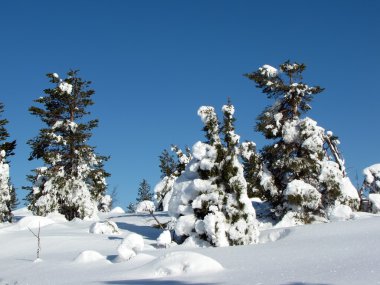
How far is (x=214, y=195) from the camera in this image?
57.9 feet

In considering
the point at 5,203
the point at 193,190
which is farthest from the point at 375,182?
the point at 5,203

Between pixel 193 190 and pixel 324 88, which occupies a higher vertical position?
pixel 324 88

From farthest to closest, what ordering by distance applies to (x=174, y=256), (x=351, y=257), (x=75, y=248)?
(x=75, y=248), (x=174, y=256), (x=351, y=257)

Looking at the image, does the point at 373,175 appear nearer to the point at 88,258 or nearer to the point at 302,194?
the point at 302,194

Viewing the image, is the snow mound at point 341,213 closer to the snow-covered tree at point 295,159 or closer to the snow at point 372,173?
the snow-covered tree at point 295,159

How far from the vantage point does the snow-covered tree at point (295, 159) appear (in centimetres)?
2123

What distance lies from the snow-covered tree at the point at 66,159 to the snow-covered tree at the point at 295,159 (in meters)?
12.1

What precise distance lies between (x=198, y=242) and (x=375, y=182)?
15302 millimetres

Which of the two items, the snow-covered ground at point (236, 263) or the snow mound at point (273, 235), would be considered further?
the snow mound at point (273, 235)

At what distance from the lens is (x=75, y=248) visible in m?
16.8

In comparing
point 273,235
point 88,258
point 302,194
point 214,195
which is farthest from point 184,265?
point 302,194

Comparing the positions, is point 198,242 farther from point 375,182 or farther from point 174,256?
point 375,182

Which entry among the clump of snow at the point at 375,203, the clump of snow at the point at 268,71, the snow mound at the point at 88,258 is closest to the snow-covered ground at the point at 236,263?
the snow mound at the point at 88,258

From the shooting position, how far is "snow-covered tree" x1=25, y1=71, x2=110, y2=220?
1122 inches
